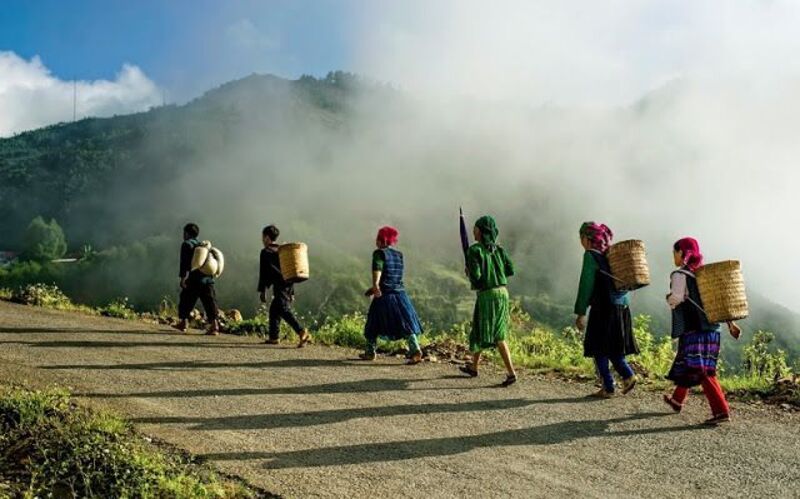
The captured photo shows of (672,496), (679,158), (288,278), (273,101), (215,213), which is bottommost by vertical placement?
(672,496)

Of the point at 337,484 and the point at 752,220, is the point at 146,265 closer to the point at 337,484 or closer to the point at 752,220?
the point at 337,484

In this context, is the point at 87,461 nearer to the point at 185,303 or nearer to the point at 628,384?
the point at 628,384

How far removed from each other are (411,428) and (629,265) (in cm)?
310

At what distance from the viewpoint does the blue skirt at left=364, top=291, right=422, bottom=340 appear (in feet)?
32.2

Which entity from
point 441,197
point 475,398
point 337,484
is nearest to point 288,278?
point 475,398

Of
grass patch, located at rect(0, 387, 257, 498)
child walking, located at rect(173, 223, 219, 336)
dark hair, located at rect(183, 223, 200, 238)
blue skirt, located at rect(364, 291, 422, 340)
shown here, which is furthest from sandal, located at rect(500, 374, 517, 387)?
dark hair, located at rect(183, 223, 200, 238)

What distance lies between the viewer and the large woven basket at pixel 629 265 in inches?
303

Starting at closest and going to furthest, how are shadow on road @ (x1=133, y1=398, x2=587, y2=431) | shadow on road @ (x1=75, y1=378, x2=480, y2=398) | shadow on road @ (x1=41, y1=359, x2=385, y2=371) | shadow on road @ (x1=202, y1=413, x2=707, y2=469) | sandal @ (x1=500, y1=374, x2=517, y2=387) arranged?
shadow on road @ (x1=202, y1=413, x2=707, y2=469), shadow on road @ (x1=133, y1=398, x2=587, y2=431), shadow on road @ (x1=75, y1=378, x2=480, y2=398), sandal @ (x1=500, y1=374, x2=517, y2=387), shadow on road @ (x1=41, y1=359, x2=385, y2=371)

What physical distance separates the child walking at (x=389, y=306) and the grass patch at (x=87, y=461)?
14.2ft

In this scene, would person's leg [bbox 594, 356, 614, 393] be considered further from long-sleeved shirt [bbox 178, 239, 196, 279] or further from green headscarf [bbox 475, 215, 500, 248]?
long-sleeved shirt [bbox 178, 239, 196, 279]

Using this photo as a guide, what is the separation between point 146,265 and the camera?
98000mm

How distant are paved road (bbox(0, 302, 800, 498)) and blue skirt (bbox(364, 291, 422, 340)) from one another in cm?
46

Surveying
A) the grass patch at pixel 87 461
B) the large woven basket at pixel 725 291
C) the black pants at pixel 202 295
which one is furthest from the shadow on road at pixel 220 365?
the large woven basket at pixel 725 291

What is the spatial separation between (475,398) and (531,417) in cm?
88
